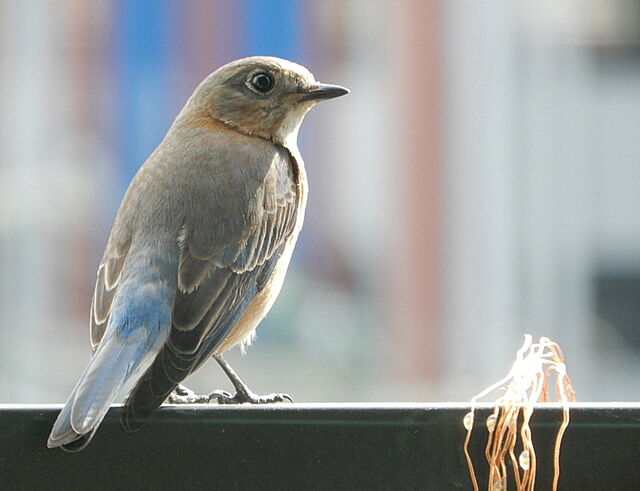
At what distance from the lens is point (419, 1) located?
13.4m

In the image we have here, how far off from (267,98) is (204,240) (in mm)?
1030

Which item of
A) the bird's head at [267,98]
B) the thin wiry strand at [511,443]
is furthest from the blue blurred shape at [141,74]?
the thin wiry strand at [511,443]

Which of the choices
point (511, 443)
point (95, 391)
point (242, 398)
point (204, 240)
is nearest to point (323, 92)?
point (204, 240)

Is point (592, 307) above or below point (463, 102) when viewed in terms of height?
below

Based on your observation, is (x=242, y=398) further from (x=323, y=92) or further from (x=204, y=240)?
(x=323, y=92)

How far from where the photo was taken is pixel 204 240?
455cm

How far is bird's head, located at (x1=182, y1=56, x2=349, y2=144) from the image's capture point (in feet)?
17.6

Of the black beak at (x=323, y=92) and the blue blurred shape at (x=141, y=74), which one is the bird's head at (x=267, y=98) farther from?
the blue blurred shape at (x=141, y=74)

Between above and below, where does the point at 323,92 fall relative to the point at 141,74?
above

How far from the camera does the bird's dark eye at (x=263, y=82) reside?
212 inches

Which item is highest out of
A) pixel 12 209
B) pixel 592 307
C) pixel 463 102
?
pixel 463 102

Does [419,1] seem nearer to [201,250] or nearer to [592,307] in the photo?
[592,307]

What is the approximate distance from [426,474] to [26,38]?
1183 centimetres

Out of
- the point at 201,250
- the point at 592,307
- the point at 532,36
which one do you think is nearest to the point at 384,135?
the point at 532,36
